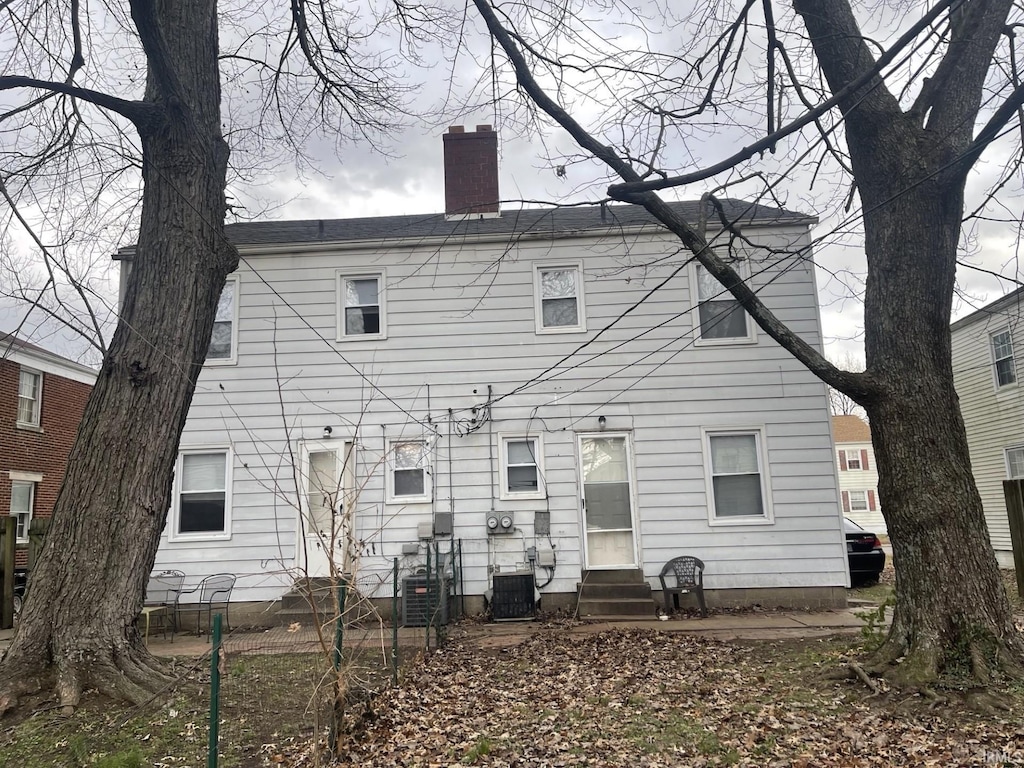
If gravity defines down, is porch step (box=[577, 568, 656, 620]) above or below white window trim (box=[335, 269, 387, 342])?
below

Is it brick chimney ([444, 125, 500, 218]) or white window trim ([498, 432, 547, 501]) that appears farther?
brick chimney ([444, 125, 500, 218])

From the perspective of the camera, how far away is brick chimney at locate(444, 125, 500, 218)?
11.8 meters

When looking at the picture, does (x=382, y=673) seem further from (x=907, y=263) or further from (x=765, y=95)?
(x=765, y=95)

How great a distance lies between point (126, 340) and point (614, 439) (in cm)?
699

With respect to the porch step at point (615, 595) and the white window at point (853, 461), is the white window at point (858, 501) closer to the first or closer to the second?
the white window at point (853, 461)

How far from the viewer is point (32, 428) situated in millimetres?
17391

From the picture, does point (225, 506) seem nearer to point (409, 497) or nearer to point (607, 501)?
point (409, 497)

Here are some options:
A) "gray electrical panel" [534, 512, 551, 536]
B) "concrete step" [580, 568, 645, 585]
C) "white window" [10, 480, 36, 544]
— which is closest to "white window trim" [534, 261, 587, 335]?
"gray electrical panel" [534, 512, 551, 536]

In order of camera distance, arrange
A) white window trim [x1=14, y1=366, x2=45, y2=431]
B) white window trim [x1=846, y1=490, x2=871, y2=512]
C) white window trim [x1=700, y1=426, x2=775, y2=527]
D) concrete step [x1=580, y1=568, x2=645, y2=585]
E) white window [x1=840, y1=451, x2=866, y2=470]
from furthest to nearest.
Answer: white window [x1=840, y1=451, x2=866, y2=470] < white window trim [x1=846, y1=490, x2=871, y2=512] < white window trim [x1=14, y1=366, x2=45, y2=431] < white window trim [x1=700, y1=426, x2=775, y2=527] < concrete step [x1=580, y1=568, x2=645, y2=585]

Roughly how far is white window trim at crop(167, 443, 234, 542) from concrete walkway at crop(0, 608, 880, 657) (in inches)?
56.9

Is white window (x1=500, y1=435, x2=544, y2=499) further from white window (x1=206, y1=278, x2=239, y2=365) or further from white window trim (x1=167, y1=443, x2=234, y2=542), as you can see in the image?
white window (x1=206, y1=278, x2=239, y2=365)

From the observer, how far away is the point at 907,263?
627cm

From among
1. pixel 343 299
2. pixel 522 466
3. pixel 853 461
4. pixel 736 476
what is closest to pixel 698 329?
pixel 736 476

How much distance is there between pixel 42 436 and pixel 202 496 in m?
10.0
